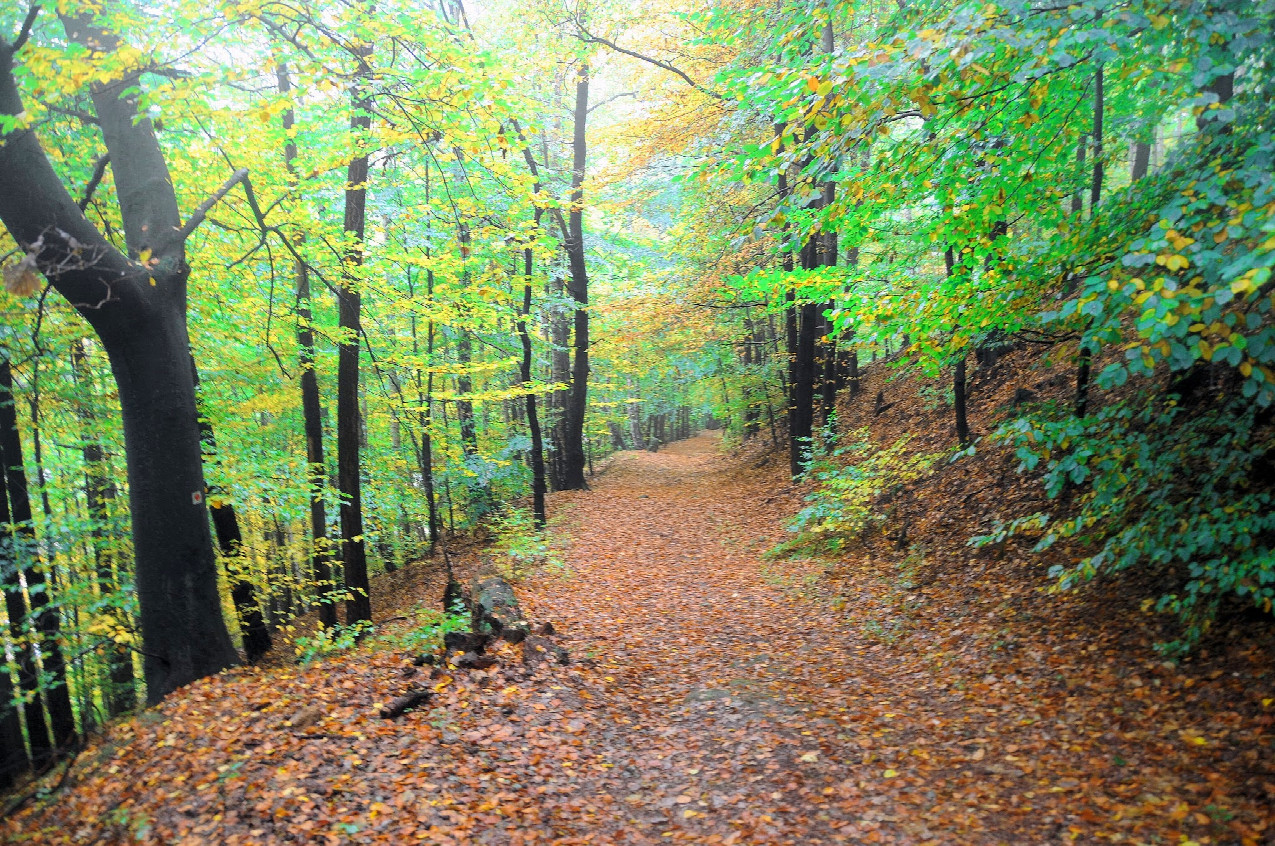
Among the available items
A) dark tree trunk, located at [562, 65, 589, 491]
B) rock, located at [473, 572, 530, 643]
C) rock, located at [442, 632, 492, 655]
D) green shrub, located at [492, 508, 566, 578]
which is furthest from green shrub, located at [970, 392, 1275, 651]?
dark tree trunk, located at [562, 65, 589, 491]

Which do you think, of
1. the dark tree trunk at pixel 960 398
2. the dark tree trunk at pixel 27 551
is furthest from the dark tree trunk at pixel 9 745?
the dark tree trunk at pixel 960 398

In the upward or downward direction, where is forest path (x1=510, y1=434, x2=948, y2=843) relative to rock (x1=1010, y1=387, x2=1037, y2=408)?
downward

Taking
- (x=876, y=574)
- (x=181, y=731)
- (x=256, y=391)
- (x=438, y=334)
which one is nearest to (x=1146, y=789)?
(x=876, y=574)

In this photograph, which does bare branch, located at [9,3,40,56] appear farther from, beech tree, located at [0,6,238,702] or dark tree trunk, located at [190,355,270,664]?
dark tree trunk, located at [190,355,270,664]

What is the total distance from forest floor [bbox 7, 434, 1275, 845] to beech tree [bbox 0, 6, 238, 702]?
0.70m

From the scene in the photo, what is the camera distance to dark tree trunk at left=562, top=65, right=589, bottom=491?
57.8ft

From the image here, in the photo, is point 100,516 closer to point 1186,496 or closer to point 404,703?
point 404,703

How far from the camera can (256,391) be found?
11.6 metres

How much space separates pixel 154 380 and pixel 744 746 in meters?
6.35

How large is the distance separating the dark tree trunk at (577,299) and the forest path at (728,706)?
7.17 metres

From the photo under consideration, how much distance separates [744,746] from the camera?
5.29 metres

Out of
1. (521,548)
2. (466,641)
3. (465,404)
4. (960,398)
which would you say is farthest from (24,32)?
(465,404)

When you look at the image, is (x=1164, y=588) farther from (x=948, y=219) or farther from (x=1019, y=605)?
(x=948, y=219)

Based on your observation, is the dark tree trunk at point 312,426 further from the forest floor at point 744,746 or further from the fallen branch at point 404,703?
the fallen branch at point 404,703
